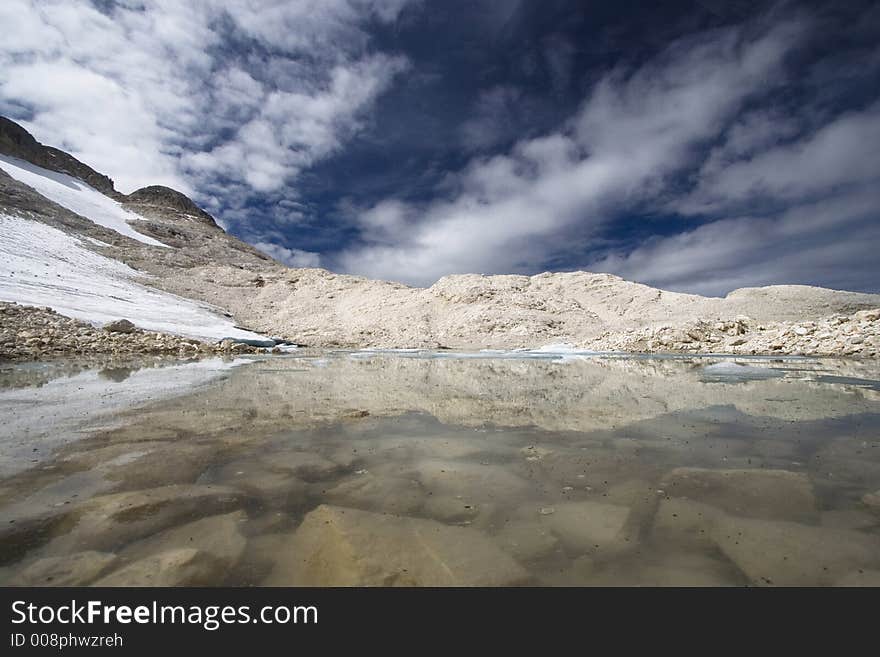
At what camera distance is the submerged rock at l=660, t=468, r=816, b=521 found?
3281mm

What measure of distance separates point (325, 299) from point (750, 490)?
5399cm

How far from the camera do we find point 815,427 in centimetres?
604

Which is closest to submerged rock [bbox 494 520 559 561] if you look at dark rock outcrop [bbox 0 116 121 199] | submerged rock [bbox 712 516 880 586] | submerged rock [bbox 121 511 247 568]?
submerged rock [bbox 712 516 880 586]

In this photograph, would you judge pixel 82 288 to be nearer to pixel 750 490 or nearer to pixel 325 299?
pixel 325 299

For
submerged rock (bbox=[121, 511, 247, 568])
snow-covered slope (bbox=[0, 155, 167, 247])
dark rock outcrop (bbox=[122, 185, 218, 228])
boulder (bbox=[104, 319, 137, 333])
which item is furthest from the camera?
dark rock outcrop (bbox=[122, 185, 218, 228])

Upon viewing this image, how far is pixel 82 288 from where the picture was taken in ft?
106

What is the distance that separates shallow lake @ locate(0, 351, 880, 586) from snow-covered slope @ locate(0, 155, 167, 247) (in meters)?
67.4

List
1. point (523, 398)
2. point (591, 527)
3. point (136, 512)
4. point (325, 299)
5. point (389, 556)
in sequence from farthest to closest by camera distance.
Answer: point (325, 299), point (523, 398), point (136, 512), point (591, 527), point (389, 556)

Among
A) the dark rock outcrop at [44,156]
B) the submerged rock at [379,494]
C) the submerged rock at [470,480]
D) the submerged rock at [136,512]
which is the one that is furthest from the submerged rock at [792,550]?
the dark rock outcrop at [44,156]

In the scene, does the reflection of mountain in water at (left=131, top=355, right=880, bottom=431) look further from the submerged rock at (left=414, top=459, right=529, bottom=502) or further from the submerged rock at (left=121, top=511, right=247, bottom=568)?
the submerged rock at (left=121, top=511, right=247, bottom=568)

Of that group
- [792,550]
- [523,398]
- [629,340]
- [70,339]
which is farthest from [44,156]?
[792,550]

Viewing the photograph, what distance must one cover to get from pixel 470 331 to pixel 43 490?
36695 millimetres
